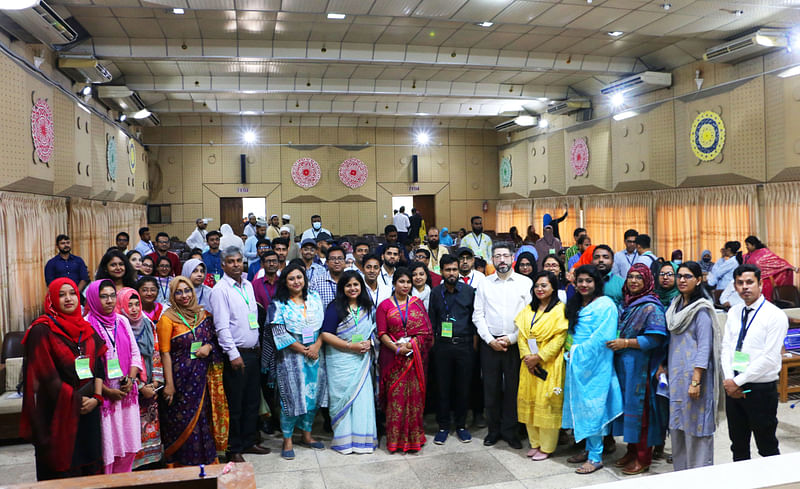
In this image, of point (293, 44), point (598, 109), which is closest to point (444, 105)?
point (598, 109)

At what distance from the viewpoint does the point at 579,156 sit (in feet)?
44.0

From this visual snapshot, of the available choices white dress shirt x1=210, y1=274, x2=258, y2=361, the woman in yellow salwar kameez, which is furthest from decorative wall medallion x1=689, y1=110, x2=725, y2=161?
white dress shirt x1=210, y1=274, x2=258, y2=361

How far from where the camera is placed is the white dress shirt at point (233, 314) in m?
3.96

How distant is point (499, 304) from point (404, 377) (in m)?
0.92

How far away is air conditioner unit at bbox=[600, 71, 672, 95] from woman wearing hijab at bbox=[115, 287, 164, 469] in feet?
31.3

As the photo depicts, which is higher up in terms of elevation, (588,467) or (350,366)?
(350,366)

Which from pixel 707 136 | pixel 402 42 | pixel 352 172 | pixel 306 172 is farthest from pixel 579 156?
pixel 306 172

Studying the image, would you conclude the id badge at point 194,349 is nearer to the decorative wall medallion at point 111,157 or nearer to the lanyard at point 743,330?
the lanyard at point 743,330

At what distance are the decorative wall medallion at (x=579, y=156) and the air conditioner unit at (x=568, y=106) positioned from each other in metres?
0.74

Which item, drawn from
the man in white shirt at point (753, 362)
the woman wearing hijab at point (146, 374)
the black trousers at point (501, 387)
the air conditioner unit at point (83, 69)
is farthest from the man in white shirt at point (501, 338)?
the air conditioner unit at point (83, 69)

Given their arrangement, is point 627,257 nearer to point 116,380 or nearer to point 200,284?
point 200,284

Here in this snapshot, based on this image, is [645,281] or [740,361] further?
[645,281]

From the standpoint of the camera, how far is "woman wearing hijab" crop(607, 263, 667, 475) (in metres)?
3.71

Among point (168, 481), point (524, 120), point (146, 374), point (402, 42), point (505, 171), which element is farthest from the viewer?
point (505, 171)
